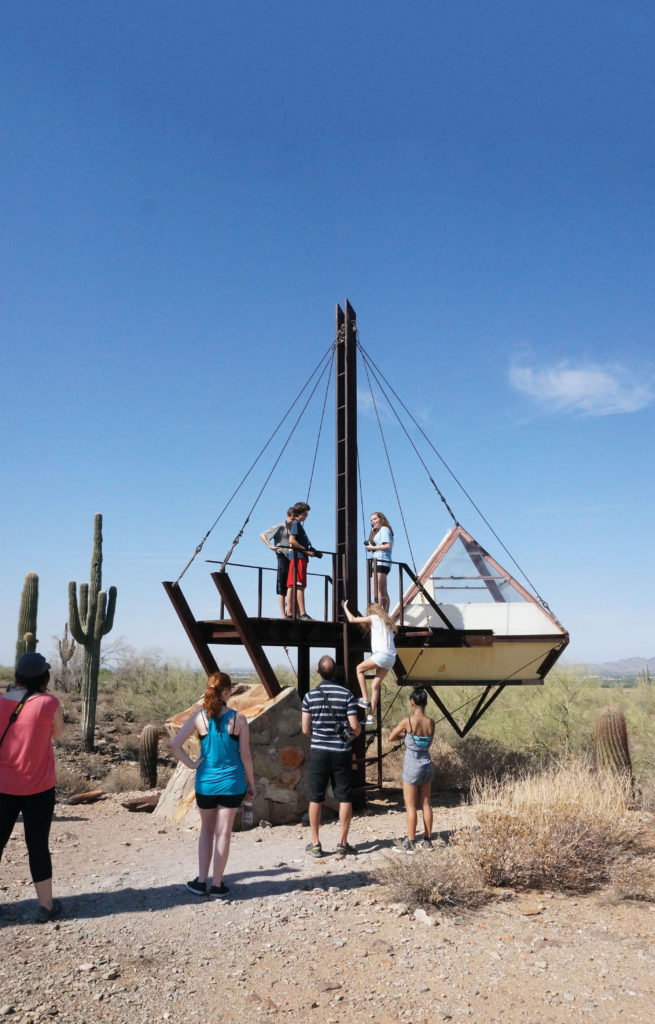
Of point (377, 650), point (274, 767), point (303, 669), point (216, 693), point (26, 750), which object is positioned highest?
point (377, 650)

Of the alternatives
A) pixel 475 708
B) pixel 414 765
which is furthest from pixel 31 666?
pixel 475 708

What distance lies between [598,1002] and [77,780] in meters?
11.1

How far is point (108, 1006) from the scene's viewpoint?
14.5 ft

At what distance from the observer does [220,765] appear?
240 inches

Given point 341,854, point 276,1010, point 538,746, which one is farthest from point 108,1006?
point 538,746

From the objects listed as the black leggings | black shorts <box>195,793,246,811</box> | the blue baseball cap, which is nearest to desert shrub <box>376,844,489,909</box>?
black shorts <box>195,793,246,811</box>

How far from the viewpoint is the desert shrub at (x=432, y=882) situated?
6.34 metres

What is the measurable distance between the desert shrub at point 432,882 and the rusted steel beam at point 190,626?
4.17m

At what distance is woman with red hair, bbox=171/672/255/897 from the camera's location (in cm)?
608

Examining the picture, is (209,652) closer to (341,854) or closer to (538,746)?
(341,854)

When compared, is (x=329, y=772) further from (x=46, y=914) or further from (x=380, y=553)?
(x=380, y=553)

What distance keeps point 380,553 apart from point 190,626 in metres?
2.91

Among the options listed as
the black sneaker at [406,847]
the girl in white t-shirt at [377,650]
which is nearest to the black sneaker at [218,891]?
the black sneaker at [406,847]

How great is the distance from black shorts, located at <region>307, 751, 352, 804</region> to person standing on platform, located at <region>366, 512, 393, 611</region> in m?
3.61
